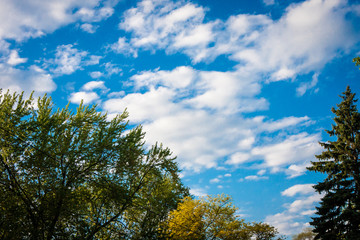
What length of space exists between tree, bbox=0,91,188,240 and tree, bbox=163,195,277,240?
27.9ft

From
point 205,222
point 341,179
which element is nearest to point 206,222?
point 205,222

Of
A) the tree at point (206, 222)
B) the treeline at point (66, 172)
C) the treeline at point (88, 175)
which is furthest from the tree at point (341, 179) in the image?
the treeline at point (66, 172)

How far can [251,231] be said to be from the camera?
90.4ft

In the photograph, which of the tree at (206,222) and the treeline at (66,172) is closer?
the treeline at (66,172)

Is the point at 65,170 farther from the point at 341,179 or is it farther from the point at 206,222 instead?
the point at 341,179

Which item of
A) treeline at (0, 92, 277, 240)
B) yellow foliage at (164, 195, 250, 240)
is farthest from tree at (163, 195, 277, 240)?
treeline at (0, 92, 277, 240)

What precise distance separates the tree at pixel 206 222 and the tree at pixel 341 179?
7.42 meters

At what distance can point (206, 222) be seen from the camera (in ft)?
80.8

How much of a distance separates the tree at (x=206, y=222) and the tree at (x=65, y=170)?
8.49 meters

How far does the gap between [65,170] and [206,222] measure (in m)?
16.1

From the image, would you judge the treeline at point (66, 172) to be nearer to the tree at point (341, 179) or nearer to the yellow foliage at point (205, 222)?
the yellow foliage at point (205, 222)

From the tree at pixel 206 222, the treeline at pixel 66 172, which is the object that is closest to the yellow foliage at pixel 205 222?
the tree at pixel 206 222

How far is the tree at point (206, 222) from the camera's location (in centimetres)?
2341

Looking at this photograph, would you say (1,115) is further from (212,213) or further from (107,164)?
Result: (212,213)
